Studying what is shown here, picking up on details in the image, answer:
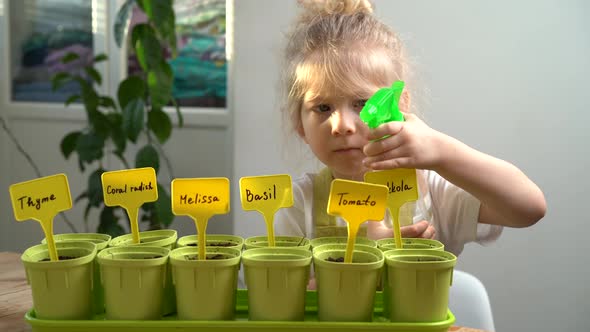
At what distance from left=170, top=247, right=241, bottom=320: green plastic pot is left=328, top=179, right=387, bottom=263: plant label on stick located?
0.14m

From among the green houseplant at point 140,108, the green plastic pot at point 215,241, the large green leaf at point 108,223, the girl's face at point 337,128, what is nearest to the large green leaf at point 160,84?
the green houseplant at point 140,108

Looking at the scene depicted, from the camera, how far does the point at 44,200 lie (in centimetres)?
81

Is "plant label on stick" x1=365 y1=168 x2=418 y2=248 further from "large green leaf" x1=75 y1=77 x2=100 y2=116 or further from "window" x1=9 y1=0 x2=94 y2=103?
"window" x1=9 y1=0 x2=94 y2=103

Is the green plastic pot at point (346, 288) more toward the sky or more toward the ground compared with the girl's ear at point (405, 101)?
more toward the ground

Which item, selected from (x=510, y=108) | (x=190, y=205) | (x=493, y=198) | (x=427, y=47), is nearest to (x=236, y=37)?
(x=427, y=47)

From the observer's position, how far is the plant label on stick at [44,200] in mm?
800

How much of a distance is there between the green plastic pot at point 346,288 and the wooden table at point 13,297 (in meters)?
0.24

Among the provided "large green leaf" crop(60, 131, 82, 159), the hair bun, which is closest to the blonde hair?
the hair bun

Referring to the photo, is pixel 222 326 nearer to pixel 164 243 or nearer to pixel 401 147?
pixel 164 243

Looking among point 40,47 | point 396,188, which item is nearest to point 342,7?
point 396,188

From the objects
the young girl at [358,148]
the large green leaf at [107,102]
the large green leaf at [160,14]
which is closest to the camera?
the young girl at [358,148]

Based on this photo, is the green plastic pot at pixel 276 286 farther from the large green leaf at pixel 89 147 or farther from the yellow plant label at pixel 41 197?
the large green leaf at pixel 89 147

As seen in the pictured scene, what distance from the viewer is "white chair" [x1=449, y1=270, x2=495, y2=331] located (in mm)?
1319

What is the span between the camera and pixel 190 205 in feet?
2.71
